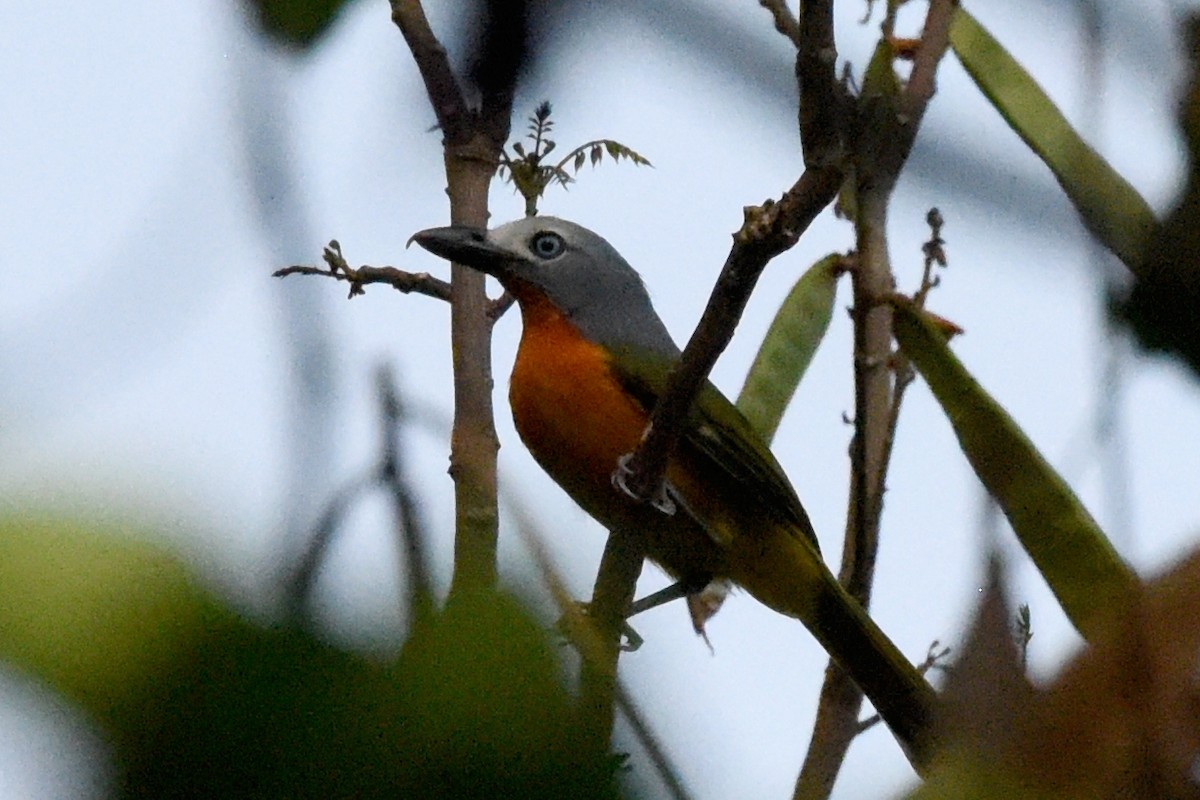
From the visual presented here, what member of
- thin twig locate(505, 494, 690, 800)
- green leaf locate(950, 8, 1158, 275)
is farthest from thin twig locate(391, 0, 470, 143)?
thin twig locate(505, 494, 690, 800)

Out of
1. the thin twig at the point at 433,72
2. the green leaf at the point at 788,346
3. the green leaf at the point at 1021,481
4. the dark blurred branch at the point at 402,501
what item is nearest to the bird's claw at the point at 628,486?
the green leaf at the point at 1021,481

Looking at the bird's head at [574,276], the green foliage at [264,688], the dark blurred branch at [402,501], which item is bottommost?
the green foliage at [264,688]

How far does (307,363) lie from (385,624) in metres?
0.39

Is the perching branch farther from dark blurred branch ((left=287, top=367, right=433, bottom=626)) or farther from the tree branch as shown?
dark blurred branch ((left=287, top=367, right=433, bottom=626))

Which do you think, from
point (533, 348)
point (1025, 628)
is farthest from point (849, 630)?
point (1025, 628)

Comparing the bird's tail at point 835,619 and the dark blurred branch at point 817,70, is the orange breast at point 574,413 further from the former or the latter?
the dark blurred branch at point 817,70

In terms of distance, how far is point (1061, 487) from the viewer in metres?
2.33

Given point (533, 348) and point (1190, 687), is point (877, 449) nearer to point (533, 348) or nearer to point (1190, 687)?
point (533, 348)

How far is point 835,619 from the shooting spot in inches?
143

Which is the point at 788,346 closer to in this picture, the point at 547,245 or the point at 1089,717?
the point at 547,245

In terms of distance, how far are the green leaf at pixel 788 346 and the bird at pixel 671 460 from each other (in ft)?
0.34

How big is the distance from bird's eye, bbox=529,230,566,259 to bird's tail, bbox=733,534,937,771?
1040mm

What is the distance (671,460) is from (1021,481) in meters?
1.36

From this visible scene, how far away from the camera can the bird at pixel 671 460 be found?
3.64 meters
